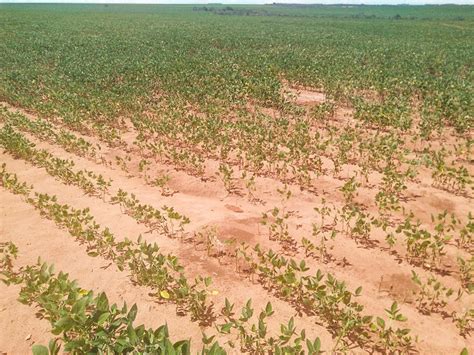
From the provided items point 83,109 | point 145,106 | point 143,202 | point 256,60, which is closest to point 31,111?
point 83,109

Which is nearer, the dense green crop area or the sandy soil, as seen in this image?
the sandy soil

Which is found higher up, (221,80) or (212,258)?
(221,80)

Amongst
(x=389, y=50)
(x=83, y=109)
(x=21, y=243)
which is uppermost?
(x=389, y=50)

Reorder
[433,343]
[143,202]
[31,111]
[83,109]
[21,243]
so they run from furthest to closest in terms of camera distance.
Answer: [31,111]
[83,109]
[143,202]
[21,243]
[433,343]

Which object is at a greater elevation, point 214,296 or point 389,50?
point 389,50

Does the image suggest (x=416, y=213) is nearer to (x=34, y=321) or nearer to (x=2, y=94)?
(x=34, y=321)

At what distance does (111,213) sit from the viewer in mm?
6457

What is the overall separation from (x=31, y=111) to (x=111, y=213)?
8.81 m

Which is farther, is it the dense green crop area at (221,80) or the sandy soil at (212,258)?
the dense green crop area at (221,80)

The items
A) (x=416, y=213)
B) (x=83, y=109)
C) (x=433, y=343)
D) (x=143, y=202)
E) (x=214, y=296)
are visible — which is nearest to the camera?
(x=433, y=343)

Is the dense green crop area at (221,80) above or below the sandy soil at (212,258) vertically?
above

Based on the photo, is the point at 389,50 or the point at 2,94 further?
the point at 389,50

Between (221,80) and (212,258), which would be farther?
(221,80)

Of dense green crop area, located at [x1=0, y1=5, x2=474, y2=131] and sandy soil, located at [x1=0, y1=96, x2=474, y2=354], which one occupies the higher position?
dense green crop area, located at [x1=0, y1=5, x2=474, y2=131]
